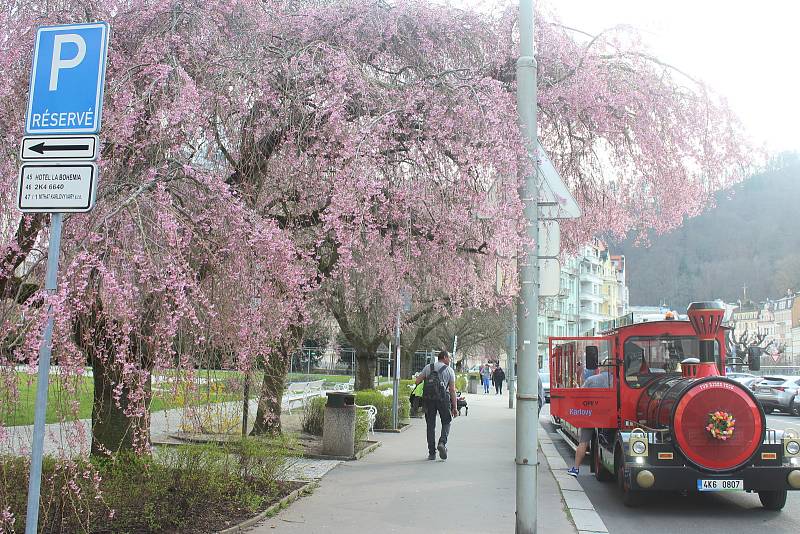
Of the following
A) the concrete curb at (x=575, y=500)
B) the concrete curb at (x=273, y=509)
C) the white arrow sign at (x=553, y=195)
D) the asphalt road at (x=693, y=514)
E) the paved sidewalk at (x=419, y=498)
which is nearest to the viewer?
the concrete curb at (x=273, y=509)

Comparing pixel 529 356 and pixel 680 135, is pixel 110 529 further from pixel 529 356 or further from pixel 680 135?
pixel 680 135

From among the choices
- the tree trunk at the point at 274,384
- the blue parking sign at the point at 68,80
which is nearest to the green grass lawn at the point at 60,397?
the tree trunk at the point at 274,384

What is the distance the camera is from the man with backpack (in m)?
13.5

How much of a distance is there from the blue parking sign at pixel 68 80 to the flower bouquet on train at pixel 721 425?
7575 millimetres

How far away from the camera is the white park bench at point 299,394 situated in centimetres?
2036

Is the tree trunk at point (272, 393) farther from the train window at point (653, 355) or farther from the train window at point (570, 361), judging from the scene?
the train window at point (653, 355)

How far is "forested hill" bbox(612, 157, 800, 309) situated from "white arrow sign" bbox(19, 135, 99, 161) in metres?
90.0

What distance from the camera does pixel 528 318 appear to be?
23.7 feet

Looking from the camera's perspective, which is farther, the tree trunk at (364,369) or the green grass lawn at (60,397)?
the tree trunk at (364,369)

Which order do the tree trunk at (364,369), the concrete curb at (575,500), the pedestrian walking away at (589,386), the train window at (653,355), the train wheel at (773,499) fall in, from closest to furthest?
the concrete curb at (575,500), the train wheel at (773,499), the train window at (653,355), the pedestrian walking away at (589,386), the tree trunk at (364,369)

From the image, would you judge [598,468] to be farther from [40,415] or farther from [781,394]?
[781,394]

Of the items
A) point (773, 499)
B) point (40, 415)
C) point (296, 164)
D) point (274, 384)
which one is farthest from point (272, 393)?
point (773, 499)

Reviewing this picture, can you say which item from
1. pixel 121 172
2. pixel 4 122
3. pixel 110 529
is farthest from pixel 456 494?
pixel 4 122

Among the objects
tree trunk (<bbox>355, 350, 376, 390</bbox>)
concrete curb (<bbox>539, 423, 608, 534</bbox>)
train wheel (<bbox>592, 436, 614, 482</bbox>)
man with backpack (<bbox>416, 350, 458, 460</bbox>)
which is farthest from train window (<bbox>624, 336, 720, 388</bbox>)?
tree trunk (<bbox>355, 350, 376, 390</bbox>)
